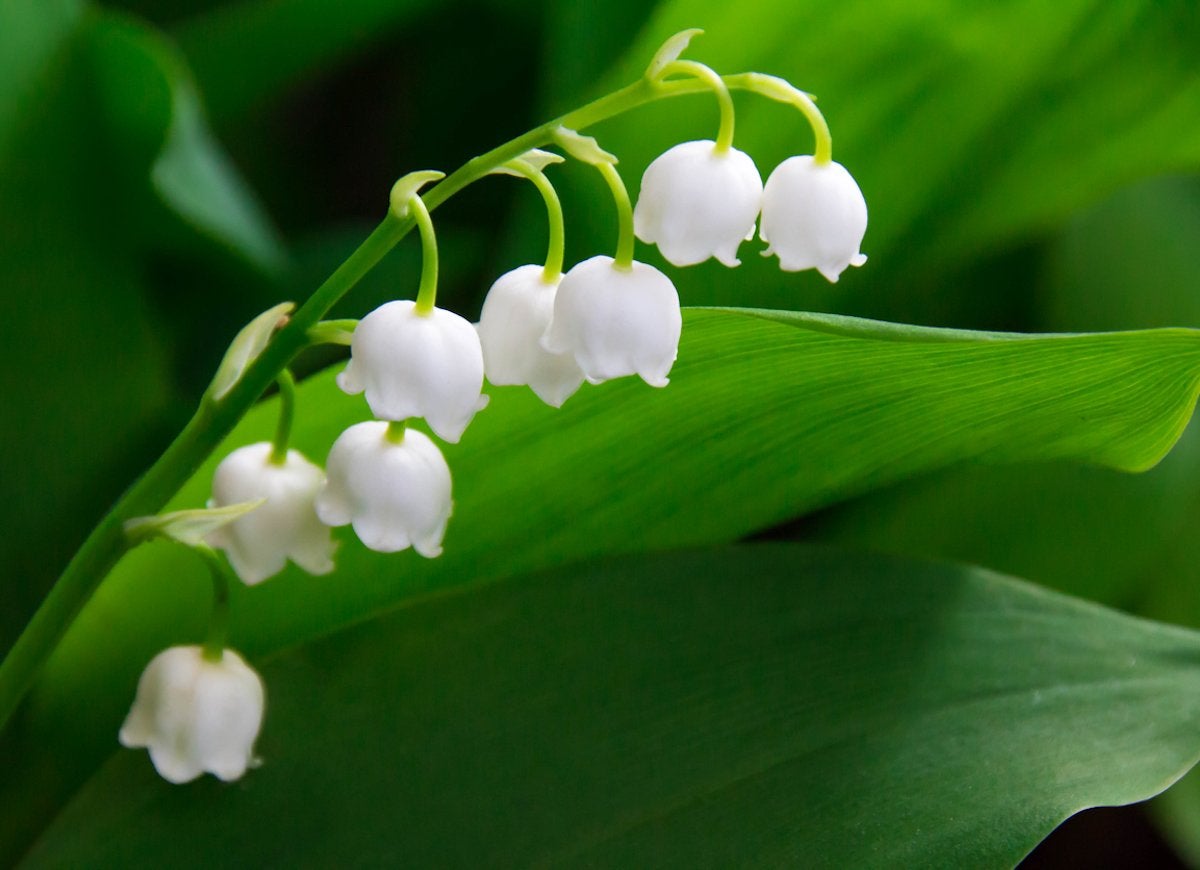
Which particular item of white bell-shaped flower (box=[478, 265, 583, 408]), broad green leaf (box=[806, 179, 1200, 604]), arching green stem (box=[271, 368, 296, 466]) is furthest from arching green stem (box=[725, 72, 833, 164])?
broad green leaf (box=[806, 179, 1200, 604])

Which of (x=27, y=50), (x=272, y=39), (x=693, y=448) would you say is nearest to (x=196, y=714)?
(x=693, y=448)

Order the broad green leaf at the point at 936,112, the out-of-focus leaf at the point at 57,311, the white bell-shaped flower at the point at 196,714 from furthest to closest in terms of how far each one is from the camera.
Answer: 1. the out-of-focus leaf at the point at 57,311
2. the broad green leaf at the point at 936,112
3. the white bell-shaped flower at the point at 196,714

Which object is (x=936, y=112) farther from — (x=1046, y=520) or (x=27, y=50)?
(x=27, y=50)

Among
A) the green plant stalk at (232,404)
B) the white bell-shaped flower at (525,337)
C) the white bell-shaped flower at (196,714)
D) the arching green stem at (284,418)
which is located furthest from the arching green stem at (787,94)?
the white bell-shaped flower at (196,714)

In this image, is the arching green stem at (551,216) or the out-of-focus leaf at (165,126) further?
the out-of-focus leaf at (165,126)

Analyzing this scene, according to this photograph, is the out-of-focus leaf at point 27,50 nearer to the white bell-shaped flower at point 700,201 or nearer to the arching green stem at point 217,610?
the arching green stem at point 217,610

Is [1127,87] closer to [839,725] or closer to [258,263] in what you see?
[839,725]

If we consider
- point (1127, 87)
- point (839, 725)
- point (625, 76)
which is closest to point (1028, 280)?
point (1127, 87)
